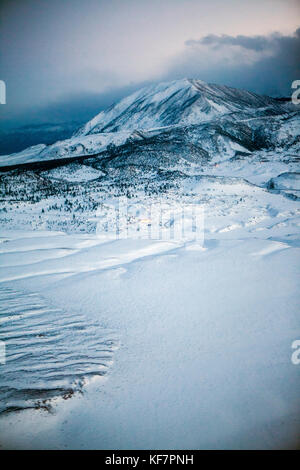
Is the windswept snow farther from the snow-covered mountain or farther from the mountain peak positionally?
the mountain peak

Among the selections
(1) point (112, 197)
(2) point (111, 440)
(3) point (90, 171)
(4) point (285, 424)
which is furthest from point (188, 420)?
(3) point (90, 171)

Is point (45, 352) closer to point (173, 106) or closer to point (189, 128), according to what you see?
point (189, 128)

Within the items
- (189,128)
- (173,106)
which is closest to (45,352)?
(189,128)

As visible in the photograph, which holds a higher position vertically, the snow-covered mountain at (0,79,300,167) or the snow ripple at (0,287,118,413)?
the snow-covered mountain at (0,79,300,167)

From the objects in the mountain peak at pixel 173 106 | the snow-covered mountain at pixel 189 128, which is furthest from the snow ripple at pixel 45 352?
the mountain peak at pixel 173 106

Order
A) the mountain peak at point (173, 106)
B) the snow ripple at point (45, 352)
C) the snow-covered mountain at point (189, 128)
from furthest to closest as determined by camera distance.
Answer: the mountain peak at point (173, 106) → the snow-covered mountain at point (189, 128) → the snow ripple at point (45, 352)

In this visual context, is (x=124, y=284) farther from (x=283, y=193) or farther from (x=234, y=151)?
(x=234, y=151)

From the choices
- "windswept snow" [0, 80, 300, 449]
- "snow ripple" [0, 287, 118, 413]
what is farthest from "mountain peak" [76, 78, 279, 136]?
"snow ripple" [0, 287, 118, 413]

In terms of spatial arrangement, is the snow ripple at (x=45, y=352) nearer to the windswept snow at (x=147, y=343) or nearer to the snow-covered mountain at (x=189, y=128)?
the windswept snow at (x=147, y=343)
